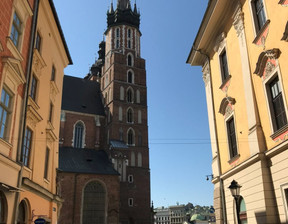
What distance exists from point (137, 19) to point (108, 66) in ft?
31.9

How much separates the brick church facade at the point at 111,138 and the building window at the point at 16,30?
22.9 m

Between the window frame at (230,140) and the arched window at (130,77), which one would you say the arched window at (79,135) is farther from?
the window frame at (230,140)

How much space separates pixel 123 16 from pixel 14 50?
1591 inches

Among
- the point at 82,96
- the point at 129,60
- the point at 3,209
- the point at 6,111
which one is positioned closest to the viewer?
the point at 3,209

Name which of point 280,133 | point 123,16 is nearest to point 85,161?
point 123,16

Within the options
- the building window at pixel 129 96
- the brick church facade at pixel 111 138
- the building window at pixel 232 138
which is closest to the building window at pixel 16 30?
the building window at pixel 232 138

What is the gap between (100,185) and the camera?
31.6 meters

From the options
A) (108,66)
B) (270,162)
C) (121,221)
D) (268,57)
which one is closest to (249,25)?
(268,57)

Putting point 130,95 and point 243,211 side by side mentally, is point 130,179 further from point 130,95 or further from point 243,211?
point 243,211

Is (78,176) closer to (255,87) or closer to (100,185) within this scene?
(100,185)

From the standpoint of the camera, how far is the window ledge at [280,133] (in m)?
7.14

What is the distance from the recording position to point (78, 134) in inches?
1506

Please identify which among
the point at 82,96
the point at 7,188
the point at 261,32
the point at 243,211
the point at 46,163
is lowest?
the point at 243,211

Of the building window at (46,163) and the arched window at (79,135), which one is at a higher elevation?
the arched window at (79,135)
